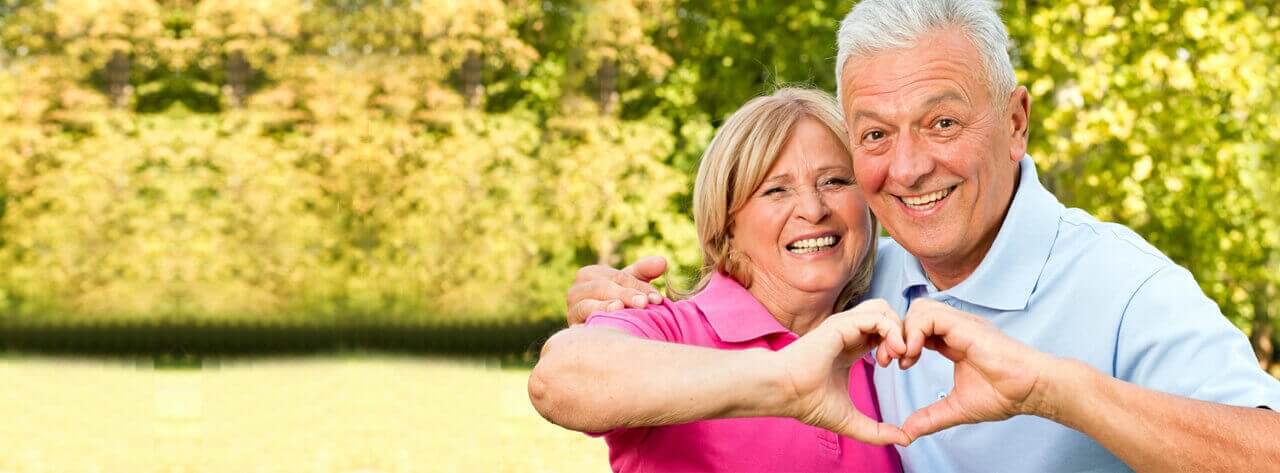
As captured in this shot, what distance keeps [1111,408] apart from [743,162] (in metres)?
1.08

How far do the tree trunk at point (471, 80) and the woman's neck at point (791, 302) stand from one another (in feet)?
20.2

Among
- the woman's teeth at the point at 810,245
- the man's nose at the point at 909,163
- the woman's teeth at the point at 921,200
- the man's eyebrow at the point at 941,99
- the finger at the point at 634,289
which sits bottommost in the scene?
the finger at the point at 634,289

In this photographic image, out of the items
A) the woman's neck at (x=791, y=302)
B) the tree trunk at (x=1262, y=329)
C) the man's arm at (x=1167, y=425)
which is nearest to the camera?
the man's arm at (x=1167, y=425)

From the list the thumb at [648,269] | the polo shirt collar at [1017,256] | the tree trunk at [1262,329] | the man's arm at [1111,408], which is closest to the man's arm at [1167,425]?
the man's arm at [1111,408]

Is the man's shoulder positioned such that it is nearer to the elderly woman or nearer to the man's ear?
the man's ear

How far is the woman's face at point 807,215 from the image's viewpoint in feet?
9.13

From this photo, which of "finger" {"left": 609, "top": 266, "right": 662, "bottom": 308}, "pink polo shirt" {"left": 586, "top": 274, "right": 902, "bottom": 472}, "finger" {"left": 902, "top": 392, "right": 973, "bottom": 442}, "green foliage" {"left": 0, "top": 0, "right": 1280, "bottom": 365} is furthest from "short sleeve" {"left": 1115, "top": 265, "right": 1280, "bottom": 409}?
"green foliage" {"left": 0, "top": 0, "right": 1280, "bottom": 365}

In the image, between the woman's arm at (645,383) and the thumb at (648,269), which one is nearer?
the woman's arm at (645,383)

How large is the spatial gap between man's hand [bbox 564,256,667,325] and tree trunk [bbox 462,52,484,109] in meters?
5.71

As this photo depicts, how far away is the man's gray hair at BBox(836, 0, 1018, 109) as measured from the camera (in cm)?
257

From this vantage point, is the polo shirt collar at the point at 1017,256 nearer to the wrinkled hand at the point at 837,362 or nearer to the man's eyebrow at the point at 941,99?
the man's eyebrow at the point at 941,99

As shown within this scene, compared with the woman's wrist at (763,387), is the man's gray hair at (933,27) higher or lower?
higher

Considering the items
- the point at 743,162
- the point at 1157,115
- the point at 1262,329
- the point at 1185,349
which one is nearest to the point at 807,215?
the point at 743,162

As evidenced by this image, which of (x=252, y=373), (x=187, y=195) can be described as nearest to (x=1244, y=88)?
(x=187, y=195)
